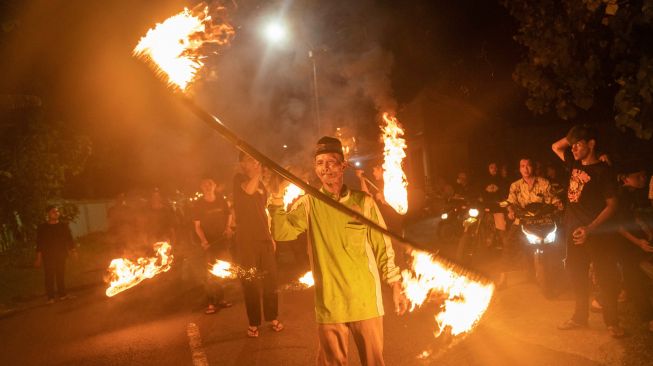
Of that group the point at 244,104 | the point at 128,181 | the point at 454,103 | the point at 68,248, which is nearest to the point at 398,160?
the point at 68,248

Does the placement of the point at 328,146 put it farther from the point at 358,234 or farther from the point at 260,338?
the point at 260,338

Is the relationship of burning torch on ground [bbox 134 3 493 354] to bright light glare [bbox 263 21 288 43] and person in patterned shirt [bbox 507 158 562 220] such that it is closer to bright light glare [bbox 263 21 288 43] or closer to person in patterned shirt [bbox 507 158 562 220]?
person in patterned shirt [bbox 507 158 562 220]

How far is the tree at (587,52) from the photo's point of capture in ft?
20.8

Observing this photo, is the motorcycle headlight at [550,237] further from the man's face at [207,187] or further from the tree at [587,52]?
the man's face at [207,187]

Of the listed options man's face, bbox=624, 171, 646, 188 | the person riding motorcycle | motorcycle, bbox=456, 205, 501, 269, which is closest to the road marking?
the person riding motorcycle

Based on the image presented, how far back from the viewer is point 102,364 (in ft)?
20.3

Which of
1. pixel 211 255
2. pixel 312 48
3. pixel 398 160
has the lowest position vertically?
pixel 211 255

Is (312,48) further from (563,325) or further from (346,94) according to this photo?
(563,325)

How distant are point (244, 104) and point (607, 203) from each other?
14.3 meters

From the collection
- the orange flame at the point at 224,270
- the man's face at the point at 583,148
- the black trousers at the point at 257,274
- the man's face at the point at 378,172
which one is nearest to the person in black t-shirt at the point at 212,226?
the orange flame at the point at 224,270

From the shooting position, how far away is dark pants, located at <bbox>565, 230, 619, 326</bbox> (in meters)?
5.43

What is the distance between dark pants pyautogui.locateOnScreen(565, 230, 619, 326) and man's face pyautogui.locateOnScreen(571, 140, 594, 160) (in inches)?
34.2

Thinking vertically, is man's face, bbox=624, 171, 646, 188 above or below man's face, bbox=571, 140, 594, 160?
below

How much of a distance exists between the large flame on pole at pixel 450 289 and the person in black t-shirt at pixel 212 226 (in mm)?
4492
